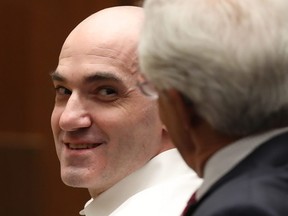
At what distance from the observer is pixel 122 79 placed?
6.57 feet

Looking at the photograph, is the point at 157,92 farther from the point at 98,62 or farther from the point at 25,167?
the point at 25,167

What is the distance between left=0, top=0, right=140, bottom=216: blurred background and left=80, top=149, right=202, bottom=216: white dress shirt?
154 centimetres

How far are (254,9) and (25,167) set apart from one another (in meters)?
2.34

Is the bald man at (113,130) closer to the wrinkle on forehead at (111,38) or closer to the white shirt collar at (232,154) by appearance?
the wrinkle on forehead at (111,38)

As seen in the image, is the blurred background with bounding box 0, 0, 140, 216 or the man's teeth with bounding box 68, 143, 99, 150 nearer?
the man's teeth with bounding box 68, 143, 99, 150

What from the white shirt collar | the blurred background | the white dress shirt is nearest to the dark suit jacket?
the white shirt collar

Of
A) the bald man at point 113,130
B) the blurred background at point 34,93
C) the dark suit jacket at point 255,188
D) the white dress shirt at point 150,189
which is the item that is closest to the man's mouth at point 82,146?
the bald man at point 113,130

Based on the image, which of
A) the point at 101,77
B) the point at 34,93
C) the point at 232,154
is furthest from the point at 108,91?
the point at 34,93

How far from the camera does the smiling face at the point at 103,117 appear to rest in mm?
1989

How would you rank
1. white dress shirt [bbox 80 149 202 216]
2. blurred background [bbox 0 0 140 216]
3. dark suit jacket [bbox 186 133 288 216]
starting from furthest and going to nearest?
1. blurred background [bbox 0 0 140 216]
2. white dress shirt [bbox 80 149 202 216]
3. dark suit jacket [bbox 186 133 288 216]

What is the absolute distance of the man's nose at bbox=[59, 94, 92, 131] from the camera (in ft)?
6.49

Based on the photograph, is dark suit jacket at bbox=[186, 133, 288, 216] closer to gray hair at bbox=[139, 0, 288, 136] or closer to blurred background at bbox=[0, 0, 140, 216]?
gray hair at bbox=[139, 0, 288, 136]

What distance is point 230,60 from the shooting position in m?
1.33

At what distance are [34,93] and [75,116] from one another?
1.70m
